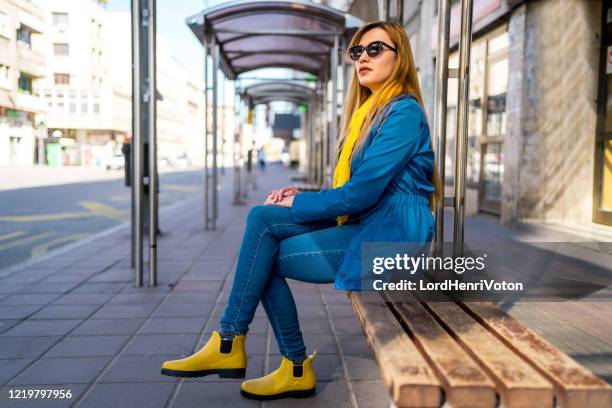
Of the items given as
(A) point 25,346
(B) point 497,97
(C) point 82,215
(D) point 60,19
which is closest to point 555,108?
→ (B) point 497,97

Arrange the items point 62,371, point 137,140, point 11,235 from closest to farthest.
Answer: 1. point 62,371
2. point 137,140
3. point 11,235

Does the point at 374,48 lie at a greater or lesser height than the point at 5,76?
lesser

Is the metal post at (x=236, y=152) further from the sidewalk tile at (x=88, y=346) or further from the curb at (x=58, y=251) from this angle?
the sidewalk tile at (x=88, y=346)

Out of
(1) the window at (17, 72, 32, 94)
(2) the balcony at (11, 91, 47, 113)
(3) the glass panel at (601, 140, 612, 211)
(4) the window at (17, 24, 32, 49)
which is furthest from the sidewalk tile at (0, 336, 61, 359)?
(1) the window at (17, 72, 32, 94)

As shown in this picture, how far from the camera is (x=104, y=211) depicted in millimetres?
12617

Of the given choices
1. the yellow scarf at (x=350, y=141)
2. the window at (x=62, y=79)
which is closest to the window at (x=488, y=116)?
the yellow scarf at (x=350, y=141)

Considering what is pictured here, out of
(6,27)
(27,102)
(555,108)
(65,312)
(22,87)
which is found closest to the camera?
(65,312)

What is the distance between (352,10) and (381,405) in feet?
57.5

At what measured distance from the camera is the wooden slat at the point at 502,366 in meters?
1.39

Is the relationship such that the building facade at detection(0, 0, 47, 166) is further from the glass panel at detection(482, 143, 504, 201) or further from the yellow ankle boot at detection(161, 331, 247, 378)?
the yellow ankle boot at detection(161, 331, 247, 378)

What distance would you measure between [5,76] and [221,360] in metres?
41.7

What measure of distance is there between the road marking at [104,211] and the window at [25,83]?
3553 cm

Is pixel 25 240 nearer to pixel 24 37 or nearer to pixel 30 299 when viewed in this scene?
pixel 30 299

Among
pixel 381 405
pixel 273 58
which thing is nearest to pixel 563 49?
pixel 273 58
